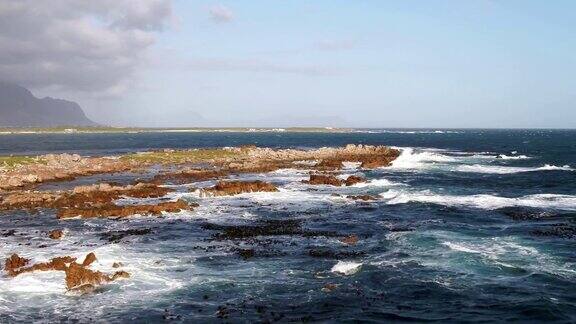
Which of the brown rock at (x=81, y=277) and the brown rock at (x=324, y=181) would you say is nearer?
the brown rock at (x=81, y=277)

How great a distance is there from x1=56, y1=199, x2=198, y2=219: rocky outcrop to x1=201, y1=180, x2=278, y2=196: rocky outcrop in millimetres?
9020

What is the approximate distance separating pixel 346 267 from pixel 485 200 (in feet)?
99.5

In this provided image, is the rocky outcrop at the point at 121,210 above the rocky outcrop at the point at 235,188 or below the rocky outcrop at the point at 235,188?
below

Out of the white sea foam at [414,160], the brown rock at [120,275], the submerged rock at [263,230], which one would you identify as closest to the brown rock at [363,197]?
the submerged rock at [263,230]

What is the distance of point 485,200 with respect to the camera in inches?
2194

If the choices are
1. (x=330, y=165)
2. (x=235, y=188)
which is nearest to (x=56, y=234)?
(x=235, y=188)

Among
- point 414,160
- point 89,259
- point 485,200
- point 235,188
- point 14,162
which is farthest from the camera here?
point 414,160

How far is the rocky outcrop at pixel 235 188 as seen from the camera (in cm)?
6006

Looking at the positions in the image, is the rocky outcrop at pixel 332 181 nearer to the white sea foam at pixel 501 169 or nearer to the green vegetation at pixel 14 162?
the white sea foam at pixel 501 169

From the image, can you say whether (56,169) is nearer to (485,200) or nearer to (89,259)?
(89,259)

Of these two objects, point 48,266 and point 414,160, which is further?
point 414,160

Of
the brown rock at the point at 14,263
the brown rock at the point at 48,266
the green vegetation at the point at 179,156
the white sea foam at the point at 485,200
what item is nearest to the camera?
the brown rock at the point at 48,266

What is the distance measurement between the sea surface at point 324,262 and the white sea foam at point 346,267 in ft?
0.59

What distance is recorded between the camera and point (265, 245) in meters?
37.5
